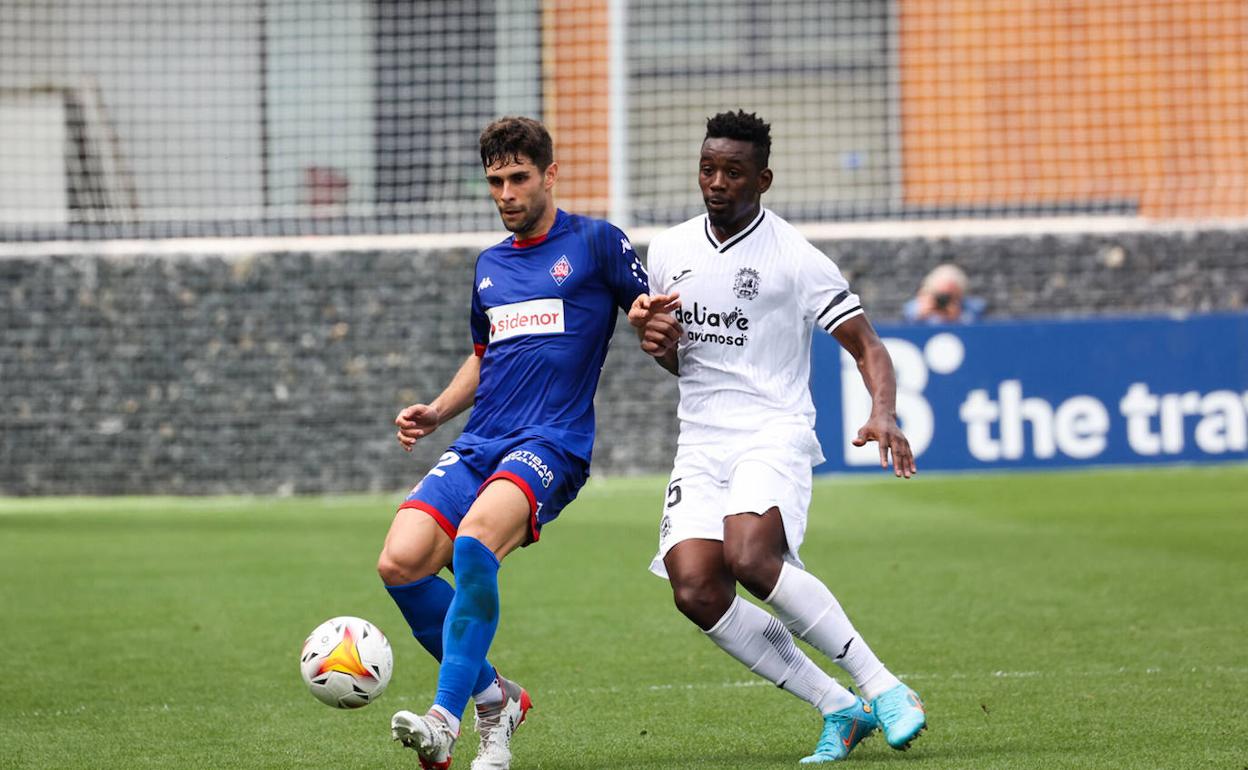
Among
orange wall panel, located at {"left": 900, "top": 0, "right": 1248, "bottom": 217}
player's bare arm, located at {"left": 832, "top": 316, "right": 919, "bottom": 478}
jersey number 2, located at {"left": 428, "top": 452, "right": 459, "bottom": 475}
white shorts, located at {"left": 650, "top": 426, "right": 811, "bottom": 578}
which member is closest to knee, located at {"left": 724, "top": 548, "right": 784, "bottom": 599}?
white shorts, located at {"left": 650, "top": 426, "right": 811, "bottom": 578}

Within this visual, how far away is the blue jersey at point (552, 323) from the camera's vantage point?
18.7 feet

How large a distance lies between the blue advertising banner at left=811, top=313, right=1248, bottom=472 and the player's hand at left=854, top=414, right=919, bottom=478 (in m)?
8.74

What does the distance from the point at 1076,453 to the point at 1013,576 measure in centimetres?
513

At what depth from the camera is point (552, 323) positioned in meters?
5.76

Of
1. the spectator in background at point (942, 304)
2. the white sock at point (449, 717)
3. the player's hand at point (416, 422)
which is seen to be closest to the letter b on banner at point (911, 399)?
the spectator in background at point (942, 304)

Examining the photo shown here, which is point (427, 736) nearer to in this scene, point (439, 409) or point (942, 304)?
point (439, 409)

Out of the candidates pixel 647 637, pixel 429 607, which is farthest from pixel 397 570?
pixel 647 637

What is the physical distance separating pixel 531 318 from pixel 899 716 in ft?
5.47

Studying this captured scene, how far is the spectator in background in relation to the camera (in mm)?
14648

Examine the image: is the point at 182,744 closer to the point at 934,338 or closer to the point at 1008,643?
the point at 1008,643

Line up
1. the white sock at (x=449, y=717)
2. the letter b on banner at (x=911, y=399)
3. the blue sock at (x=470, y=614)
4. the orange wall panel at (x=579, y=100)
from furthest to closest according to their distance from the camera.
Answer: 1. the orange wall panel at (x=579, y=100)
2. the letter b on banner at (x=911, y=399)
3. the blue sock at (x=470, y=614)
4. the white sock at (x=449, y=717)

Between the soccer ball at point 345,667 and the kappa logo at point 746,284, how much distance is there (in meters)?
1.55

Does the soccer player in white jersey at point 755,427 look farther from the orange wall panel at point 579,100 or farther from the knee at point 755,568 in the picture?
the orange wall panel at point 579,100

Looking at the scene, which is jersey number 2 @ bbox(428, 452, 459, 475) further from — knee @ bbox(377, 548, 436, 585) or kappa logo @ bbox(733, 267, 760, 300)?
kappa logo @ bbox(733, 267, 760, 300)
